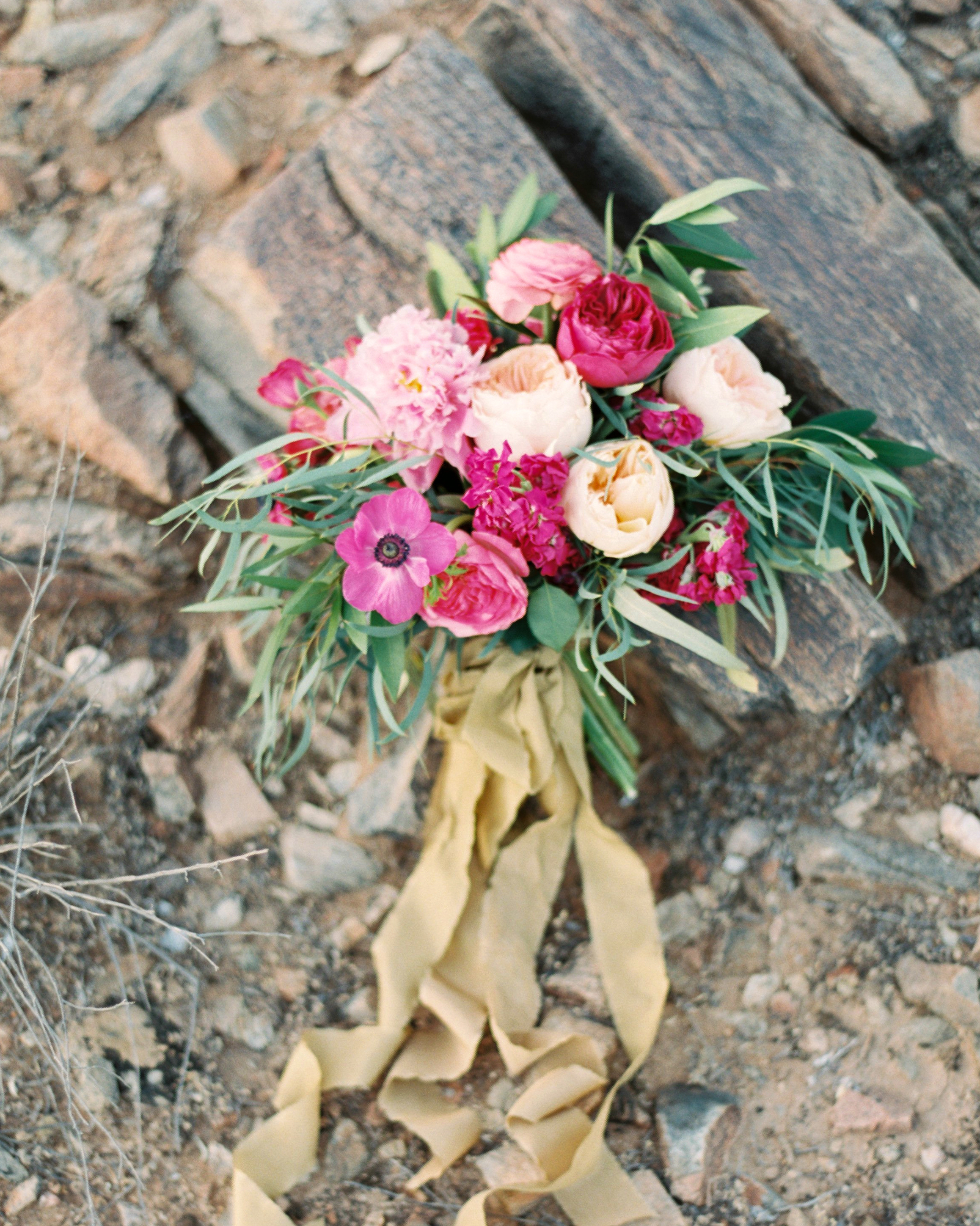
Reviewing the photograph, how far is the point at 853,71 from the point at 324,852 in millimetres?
1972

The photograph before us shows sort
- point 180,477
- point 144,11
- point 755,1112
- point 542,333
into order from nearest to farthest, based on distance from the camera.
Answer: point 542,333, point 755,1112, point 180,477, point 144,11

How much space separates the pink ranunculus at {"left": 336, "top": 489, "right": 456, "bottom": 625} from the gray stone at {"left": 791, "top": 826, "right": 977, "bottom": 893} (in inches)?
38.8

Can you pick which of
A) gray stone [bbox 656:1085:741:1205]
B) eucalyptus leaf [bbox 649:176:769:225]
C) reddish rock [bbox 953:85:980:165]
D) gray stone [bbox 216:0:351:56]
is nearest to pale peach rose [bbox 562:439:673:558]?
eucalyptus leaf [bbox 649:176:769:225]

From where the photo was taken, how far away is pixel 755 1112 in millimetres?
1521

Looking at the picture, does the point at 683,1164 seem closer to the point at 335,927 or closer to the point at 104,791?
the point at 335,927

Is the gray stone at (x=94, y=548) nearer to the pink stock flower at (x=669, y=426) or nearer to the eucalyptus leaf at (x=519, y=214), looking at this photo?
the eucalyptus leaf at (x=519, y=214)

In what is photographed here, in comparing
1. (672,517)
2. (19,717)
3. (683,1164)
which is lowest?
(683,1164)

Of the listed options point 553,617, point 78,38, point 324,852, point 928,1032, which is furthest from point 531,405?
point 78,38

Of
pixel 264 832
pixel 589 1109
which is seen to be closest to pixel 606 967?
pixel 589 1109

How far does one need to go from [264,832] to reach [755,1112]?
1031 millimetres

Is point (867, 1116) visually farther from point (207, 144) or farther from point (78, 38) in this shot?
point (78, 38)

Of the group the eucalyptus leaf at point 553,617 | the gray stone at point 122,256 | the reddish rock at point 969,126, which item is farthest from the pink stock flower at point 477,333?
the reddish rock at point 969,126

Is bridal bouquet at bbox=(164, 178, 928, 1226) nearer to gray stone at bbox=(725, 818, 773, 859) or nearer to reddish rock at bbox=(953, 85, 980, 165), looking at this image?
gray stone at bbox=(725, 818, 773, 859)


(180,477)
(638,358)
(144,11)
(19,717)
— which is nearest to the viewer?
(638,358)
